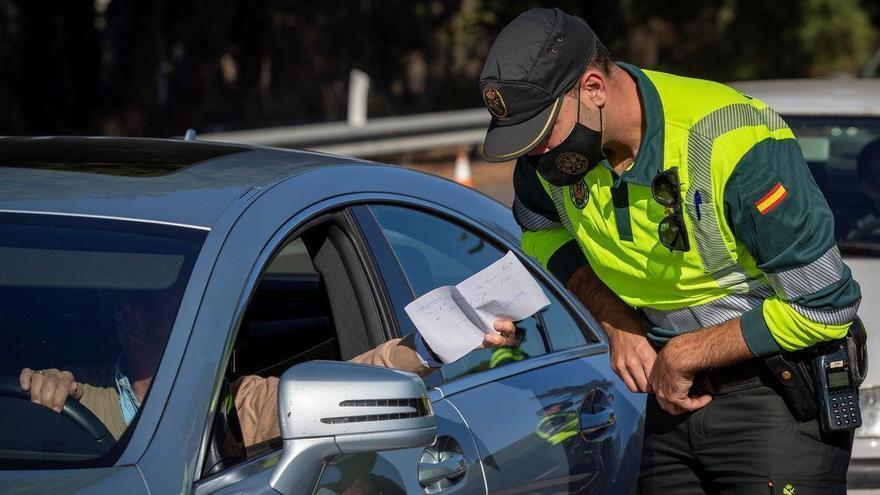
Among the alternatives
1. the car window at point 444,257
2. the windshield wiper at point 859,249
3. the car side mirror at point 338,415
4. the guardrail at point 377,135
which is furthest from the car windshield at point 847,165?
the guardrail at point 377,135

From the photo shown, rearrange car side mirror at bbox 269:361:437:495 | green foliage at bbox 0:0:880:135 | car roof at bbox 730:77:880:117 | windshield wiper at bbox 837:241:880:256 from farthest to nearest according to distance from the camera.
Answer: green foliage at bbox 0:0:880:135 → car roof at bbox 730:77:880:117 → windshield wiper at bbox 837:241:880:256 → car side mirror at bbox 269:361:437:495

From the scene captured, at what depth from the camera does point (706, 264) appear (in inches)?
122

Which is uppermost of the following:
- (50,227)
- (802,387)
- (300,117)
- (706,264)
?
(50,227)

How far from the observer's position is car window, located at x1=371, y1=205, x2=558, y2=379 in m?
3.42

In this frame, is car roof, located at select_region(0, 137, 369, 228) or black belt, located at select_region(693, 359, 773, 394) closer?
car roof, located at select_region(0, 137, 369, 228)

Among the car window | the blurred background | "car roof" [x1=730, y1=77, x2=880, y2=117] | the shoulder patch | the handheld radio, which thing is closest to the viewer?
the handheld radio

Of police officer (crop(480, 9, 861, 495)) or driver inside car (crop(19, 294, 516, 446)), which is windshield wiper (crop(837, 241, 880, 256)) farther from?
driver inside car (crop(19, 294, 516, 446))

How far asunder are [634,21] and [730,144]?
A: 71.6 ft

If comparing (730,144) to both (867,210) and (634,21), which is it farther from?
(634,21)

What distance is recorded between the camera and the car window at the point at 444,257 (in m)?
3.42

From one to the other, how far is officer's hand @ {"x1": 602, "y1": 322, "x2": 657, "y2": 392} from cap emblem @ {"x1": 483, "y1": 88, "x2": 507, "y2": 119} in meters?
0.64

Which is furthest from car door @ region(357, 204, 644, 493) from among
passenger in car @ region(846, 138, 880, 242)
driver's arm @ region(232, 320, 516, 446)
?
passenger in car @ region(846, 138, 880, 242)

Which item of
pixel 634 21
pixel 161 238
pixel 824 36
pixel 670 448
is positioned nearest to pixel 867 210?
pixel 670 448

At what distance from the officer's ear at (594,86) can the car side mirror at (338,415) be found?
2.52 ft
